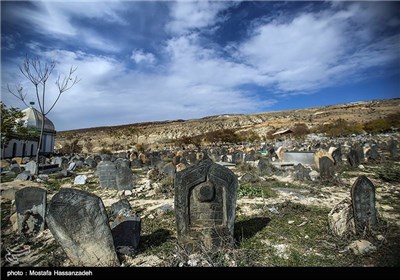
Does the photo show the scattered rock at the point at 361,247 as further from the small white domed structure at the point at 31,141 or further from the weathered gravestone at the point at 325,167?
the small white domed structure at the point at 31,141

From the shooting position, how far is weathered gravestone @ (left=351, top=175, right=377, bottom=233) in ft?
15.8

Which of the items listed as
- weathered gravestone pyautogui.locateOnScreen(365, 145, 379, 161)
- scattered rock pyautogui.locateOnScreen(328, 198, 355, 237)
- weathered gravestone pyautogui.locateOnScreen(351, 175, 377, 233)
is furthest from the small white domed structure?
weathered gravestone pyautogui.locateOnScreen(365, 145, 379, 161)

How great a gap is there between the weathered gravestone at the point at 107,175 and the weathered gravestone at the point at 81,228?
7239mm

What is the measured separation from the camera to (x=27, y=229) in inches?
220

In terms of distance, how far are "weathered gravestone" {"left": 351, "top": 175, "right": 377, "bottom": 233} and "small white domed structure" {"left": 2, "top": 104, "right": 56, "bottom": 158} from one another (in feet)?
112

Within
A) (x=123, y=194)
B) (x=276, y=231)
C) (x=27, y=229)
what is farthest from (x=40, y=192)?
(x=276, y=231)

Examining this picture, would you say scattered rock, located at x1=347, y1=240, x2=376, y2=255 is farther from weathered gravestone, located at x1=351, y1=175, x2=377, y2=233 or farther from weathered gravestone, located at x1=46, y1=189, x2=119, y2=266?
weathered gravestone, located at x1=46, y1=189, x2=119, y2=266

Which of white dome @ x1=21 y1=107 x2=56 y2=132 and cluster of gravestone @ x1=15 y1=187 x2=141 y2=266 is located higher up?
white dome @ x1=21 y1=107 x2=56 y2=132

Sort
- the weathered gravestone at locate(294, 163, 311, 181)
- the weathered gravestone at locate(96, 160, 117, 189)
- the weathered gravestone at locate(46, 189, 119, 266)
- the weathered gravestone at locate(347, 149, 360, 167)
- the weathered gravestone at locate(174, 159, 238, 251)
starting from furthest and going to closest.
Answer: the weathered gravestone at locate(347, 149, 360, 167)
the weathered gravestone at locate(96, 160, 117, 189)
the weathered gravestone at locate(294, 163, 311, 181)
the weathered gravestone at locate(174, 159, 238, 251)
the weathered gravestone at locate(46, 189, 119, 266)

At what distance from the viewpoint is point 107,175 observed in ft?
36.2

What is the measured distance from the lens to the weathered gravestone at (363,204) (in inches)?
189

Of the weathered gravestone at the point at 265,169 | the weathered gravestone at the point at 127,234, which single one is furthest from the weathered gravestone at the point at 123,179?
the weathered gravestone at the point at 265,169

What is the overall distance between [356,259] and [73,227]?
181 inches

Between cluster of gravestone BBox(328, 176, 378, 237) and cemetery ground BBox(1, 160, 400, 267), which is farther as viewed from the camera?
cluster of gravestone BBox(328, 176, 378, 237)
